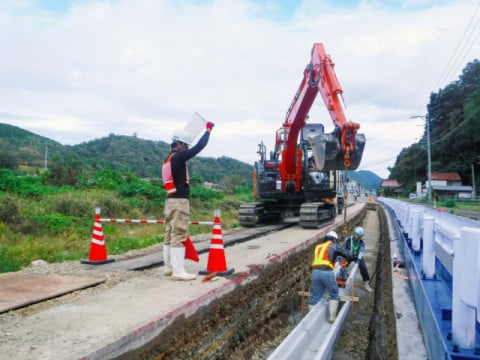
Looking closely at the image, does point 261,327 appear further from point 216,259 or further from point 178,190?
point 178,190

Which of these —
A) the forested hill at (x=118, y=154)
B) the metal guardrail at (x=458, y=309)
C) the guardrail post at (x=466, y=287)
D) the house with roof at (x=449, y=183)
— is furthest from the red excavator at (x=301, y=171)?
Result: the house with roof at (x=449, y=183)

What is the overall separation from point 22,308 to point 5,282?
1.26m

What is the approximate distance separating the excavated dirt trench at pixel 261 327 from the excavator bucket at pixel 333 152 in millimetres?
2290

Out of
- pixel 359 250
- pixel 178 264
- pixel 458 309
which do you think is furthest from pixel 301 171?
pixel 458 309

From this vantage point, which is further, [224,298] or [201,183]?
[201,183]

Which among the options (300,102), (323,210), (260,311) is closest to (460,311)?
(260,311)

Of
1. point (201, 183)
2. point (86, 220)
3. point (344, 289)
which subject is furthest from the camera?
point (201, 183)

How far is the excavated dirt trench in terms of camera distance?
15.2 ft

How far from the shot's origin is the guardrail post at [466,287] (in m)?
2.71

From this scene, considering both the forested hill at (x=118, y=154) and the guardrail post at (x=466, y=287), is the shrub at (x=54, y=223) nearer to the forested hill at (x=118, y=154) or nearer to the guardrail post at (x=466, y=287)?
the guardrail post at (x=466, y=287)

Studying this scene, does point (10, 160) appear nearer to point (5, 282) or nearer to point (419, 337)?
point (5, 282)

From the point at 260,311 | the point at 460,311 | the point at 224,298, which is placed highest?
the point at 460,311

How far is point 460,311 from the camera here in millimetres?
2934

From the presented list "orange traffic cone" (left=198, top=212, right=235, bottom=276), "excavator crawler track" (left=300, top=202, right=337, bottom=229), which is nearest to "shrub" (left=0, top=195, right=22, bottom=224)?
"orange traffic cone" (left=198, top=212, right=235, bottom=276)
